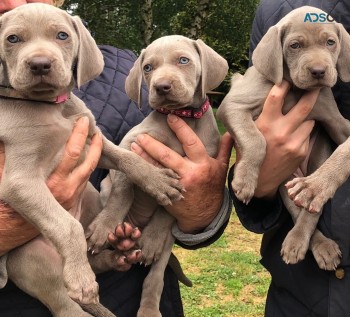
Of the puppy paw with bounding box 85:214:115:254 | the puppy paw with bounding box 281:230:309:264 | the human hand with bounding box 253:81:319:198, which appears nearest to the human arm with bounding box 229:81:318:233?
the human hand with bounding box 253:81:319:198

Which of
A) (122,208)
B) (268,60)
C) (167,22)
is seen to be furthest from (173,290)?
(167,22)

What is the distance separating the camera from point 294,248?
10.6 ft

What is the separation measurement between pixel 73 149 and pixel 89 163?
0.39 ft

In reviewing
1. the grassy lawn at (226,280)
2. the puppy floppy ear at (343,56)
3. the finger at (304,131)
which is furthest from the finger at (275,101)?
the grassy lawn at (226,280)

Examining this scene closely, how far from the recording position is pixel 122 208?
3695 millimetres

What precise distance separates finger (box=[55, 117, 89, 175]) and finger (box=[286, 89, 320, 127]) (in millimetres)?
1161

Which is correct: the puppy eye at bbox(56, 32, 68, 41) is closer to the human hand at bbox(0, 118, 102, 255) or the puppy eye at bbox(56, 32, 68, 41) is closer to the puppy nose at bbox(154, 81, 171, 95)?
the human hand at bbox(0, 118, 102, 255)

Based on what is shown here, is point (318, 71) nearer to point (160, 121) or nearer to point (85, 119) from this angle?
point (160, 121)

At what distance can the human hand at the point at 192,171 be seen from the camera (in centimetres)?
361

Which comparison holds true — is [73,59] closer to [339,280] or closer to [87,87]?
[87,87]

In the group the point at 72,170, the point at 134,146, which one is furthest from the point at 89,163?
the point at 134,146

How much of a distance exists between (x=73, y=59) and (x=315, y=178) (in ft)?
4.91

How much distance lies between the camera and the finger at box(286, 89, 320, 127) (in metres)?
3.33

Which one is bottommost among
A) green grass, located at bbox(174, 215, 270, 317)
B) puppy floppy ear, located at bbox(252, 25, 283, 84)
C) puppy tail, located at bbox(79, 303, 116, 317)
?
green grass, located at bbox(174, 215, 270, 317)
